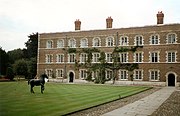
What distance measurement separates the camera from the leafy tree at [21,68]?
53.0 meters

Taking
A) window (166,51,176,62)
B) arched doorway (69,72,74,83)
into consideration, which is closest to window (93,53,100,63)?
arched doorway (69,72,74,83)

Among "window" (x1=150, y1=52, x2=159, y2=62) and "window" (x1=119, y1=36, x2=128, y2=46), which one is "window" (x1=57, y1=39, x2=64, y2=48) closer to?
"window" (x1=119, y1=36, x2=128, y2=46)

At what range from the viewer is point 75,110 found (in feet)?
39.5

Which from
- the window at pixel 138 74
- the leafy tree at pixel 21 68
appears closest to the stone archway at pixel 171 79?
the window at pixel 138 74

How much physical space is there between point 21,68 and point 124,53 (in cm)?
2343

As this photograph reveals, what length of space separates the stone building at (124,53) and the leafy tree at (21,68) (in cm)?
682

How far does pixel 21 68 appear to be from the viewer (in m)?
53.9

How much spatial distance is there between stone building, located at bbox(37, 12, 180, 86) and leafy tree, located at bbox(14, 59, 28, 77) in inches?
269

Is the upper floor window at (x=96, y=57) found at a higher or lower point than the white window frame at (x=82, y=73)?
higher

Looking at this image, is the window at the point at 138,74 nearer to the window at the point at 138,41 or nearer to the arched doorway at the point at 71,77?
the window at the point at 138,41

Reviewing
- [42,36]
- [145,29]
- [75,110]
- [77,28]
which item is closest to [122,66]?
[145,29]

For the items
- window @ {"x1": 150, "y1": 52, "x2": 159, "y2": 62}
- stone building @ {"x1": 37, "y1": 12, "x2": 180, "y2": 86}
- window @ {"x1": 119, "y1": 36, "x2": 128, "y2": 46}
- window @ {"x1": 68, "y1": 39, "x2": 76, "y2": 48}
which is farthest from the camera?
window @ {"x1": 68, "y1": 39, "x2": 76, "y2": 48}

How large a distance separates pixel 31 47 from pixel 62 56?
19.1 meters

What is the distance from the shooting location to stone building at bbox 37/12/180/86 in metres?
37.7
